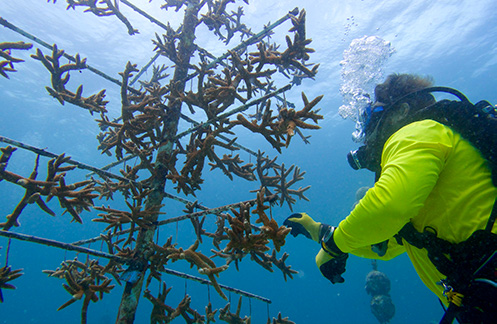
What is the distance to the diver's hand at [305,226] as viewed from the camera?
3.07m

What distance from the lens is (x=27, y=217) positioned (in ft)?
228

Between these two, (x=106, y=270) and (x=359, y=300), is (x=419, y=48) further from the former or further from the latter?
(x=359, y=300)

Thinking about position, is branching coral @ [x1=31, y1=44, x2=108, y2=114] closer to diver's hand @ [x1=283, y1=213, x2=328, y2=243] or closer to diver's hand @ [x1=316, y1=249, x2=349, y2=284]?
diver's hand @ [x1=283, y1=213, x2=328, y2=243]

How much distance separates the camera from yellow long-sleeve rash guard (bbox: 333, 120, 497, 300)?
1.67 metres

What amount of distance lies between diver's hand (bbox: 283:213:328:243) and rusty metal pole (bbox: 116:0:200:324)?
73.0 inches

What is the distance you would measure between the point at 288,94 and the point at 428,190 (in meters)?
27.5

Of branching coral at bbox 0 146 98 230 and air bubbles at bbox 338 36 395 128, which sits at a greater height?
air bubbles at bbox 338 36 395 128

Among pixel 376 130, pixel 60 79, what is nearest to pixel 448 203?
pixel 376 130

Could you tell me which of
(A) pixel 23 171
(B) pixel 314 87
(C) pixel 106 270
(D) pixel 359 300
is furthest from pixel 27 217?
(D) pixel 359 300

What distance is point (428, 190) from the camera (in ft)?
5.52

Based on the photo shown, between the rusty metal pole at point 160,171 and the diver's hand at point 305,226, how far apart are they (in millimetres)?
1855

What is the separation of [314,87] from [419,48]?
10.8 m

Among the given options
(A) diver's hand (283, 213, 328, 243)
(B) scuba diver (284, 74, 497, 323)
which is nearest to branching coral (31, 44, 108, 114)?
(A) diver's hand (283, 213, 328, 243)

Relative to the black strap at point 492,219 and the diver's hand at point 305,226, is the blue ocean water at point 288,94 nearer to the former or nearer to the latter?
the diver's hand at point 305,226
